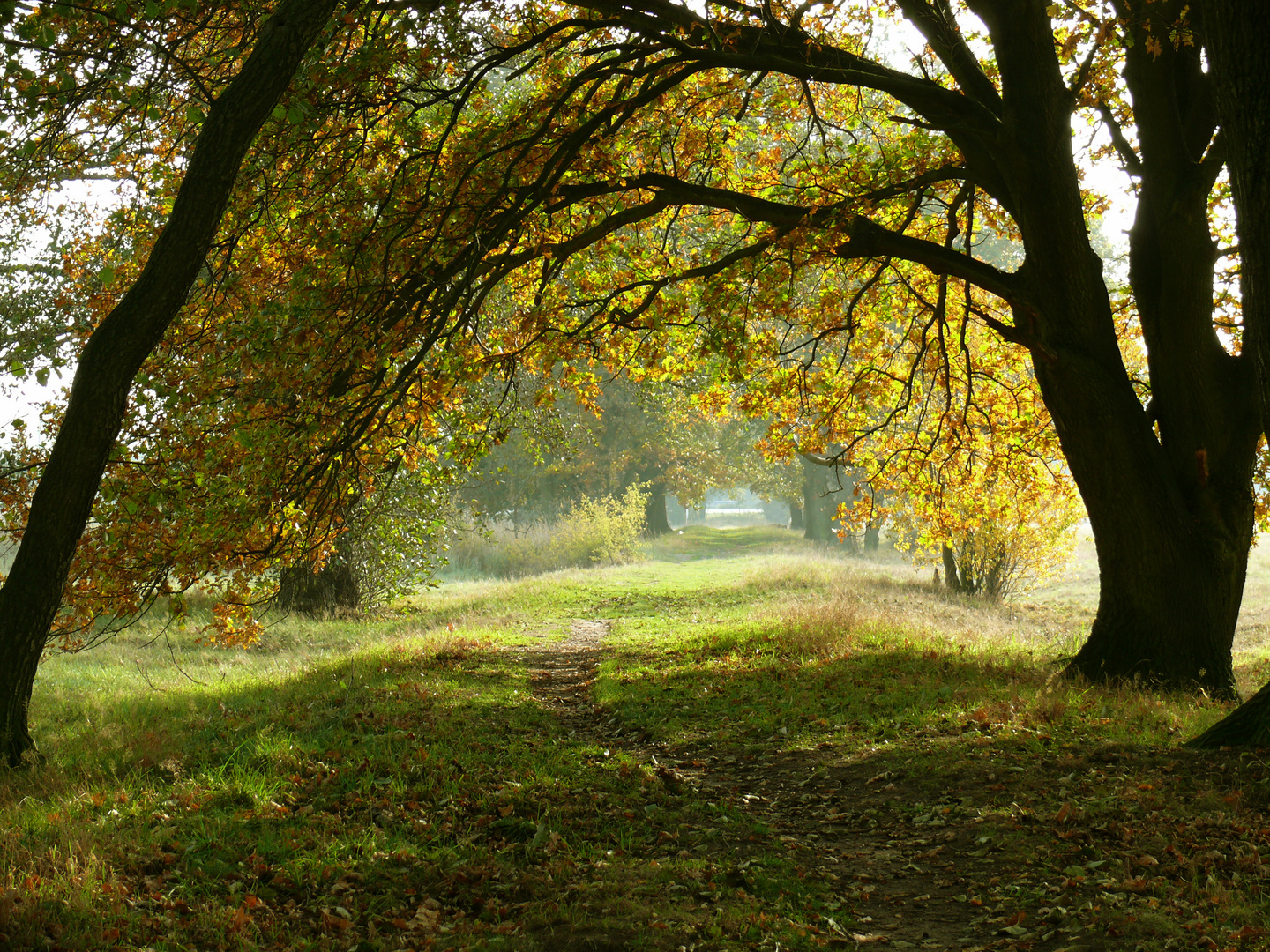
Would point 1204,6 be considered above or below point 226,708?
above

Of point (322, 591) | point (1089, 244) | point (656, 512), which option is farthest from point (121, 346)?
point (656, 512)

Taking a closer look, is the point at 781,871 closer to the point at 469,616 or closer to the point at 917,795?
the point at 917,795

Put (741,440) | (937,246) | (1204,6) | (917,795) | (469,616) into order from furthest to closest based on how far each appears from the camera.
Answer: (741,440) < (469,616) < (937,246) < (917,795) < (1204,6)

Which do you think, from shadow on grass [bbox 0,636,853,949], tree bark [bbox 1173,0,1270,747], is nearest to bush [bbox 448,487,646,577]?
shadow on grass [bbox 0,636,853,949]

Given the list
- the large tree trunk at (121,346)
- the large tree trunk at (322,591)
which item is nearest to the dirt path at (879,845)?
the large tree trunk at (121,346)

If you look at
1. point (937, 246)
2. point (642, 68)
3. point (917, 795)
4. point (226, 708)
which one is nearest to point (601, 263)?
point (642, 68)

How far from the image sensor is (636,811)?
5910 millimetres

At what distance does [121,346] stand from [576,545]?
26.6 metres

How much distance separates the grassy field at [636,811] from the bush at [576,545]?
20333 mm

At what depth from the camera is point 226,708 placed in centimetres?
856

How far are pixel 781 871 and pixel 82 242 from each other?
12.6 m

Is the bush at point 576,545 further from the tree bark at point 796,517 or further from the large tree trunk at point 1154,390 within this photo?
the tree bark at point 796,517

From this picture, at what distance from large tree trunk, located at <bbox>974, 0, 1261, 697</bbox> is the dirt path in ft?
12.3

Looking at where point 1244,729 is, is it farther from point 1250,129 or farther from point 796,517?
point 796,517
